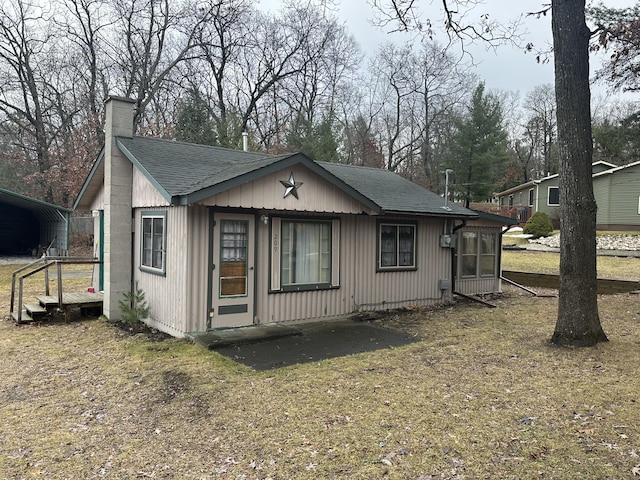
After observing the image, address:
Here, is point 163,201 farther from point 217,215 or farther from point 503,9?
point 503,9

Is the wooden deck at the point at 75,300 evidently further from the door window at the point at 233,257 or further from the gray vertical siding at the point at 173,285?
the door window at the point at 233,257

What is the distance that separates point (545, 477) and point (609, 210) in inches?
1172

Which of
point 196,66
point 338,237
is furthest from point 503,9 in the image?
point 196,66

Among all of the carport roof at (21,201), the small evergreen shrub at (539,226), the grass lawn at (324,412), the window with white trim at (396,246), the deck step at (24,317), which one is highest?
the carport roof at (21,201)

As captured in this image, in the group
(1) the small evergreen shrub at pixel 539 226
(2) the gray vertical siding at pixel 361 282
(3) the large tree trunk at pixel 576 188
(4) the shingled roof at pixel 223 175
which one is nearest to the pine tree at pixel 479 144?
(1) the small evergreen shrub at pixel 539 226

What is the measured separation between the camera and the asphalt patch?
621 centimetres

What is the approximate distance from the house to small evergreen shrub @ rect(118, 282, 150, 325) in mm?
→ 129

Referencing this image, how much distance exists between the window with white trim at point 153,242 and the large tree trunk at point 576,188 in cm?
611

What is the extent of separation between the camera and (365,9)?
8.82 meters

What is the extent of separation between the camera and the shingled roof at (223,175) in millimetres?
6938

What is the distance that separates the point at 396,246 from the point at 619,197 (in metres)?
24.3

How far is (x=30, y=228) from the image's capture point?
2517cm

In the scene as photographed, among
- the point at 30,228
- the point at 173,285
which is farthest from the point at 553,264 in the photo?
the point at 30,228

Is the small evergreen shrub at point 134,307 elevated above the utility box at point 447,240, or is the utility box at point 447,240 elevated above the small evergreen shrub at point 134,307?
the utility box at point 447,240
